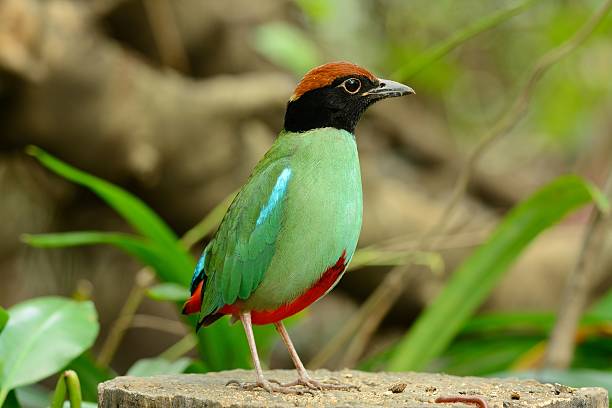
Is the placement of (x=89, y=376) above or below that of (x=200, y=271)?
below

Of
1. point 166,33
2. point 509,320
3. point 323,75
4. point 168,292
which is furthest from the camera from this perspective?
point 166,33

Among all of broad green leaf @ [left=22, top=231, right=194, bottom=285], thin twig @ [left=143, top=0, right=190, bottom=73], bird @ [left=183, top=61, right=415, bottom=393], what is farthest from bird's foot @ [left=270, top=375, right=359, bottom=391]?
thin twig @ [left=143, top=0, right=190, bottom=73]

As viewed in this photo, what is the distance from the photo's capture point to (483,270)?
Result: 3824mm

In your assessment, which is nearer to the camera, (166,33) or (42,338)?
(42,338)

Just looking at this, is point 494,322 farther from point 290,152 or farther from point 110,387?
point 110,387

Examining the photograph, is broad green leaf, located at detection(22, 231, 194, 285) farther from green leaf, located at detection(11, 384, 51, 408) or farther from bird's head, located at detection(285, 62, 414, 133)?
bird's head, located at detection(285, 62, 414, 133)

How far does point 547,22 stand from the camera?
25.8 ft

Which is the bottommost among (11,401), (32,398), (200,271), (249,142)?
(11,401)

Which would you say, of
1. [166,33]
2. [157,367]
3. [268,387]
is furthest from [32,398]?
[166,33]

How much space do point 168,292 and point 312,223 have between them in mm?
969

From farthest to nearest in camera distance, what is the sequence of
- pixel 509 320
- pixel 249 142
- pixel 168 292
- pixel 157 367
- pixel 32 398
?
pixel 249 142
pixel 509 320
pixel 32 398
pixel 157 367
pixel 168 292

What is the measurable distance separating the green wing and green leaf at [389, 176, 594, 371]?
54.0 inches

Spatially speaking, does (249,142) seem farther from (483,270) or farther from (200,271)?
(200,271)

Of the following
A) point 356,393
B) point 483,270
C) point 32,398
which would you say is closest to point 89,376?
point 32,398
